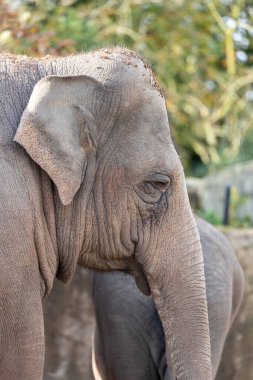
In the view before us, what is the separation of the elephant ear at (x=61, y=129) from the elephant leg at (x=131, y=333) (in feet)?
4.54

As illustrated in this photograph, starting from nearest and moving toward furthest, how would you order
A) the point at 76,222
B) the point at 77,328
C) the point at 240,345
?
the point at 76,222 → the point at 77,328 → the point at 240,345

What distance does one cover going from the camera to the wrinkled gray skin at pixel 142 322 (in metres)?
5.95

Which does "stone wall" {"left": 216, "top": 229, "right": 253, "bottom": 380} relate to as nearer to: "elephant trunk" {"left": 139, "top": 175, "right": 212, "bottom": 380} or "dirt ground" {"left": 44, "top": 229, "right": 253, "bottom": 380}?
"dirt ground" {"left": 44, "top": 229, "right": 253, "bottom": 380}

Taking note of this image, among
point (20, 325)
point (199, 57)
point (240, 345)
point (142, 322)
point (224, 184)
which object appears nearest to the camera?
point (20, 325)

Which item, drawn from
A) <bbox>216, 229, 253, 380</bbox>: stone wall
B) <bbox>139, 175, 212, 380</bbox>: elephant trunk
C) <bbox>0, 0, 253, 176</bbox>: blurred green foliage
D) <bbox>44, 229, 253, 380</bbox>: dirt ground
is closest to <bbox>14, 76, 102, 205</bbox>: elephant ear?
<bbox>139, 175, 212, 380</bbox>: elephant trunk

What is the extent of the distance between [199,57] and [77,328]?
10124 millimetres

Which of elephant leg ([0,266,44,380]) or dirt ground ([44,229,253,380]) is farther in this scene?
dirt ground ([44,229,253,380])

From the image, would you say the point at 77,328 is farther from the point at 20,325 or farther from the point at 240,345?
the point at 20,325

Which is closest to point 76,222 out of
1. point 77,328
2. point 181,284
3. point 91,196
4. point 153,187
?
point 91,196

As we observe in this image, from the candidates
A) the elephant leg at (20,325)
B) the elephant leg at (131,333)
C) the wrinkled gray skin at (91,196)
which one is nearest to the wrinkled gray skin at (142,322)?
the elephant leg at (131,333)

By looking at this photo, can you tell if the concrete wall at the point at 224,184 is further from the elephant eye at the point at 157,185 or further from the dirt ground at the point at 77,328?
the elephant eye at the point at 157,185

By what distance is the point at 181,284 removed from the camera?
4973mm

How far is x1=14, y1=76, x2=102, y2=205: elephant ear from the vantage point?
15.0 feet

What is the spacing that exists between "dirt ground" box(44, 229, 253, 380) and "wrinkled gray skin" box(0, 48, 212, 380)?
245 centimetres
